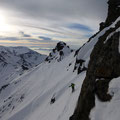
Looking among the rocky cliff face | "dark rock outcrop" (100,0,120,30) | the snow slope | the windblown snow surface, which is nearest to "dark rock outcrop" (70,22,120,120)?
the rocky cliff face

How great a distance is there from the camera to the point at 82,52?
124 ft

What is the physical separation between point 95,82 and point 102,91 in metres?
1.35

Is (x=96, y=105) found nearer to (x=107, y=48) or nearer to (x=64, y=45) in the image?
(x=107, y=48)

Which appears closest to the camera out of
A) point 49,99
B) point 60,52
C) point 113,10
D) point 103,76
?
point 103,76

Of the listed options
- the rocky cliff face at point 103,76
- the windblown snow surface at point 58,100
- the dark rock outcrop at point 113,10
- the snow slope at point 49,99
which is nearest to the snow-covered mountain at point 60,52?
the snow slope at point 49,99

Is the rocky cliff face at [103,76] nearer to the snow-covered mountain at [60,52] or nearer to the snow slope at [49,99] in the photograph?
the snow slope at [49,99]

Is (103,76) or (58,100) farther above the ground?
(103,76)

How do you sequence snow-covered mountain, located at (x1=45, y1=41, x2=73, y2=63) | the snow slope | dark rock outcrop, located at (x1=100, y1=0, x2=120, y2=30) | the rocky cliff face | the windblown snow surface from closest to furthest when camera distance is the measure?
the rocky cliff face → the windblown snow surface → the snow slope → dark rock outcrop, located at (x1=100, y1=0, x2=120, y2=30) → snow-covered mountain, located at (x1=45, y1=41, x2=73, y2=63)

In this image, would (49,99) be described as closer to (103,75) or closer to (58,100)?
(58,100)

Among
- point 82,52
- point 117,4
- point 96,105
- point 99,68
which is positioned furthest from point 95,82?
point 117,4

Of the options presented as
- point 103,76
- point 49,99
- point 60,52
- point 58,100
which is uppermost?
point 103,76

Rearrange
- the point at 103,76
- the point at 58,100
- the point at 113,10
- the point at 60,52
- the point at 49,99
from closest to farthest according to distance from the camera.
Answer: the point at 103,76
the point at 58,100
the point at 49,99
the point at 113,10
the point at 60,52

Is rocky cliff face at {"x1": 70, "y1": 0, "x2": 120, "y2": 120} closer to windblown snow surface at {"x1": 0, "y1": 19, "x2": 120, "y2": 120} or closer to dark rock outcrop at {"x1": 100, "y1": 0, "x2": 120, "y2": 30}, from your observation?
windblown snow surface at {"x1": 0, "y1": 19, "x2": 120, "y2": 120}

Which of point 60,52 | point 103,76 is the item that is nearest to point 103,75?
point 103,76
